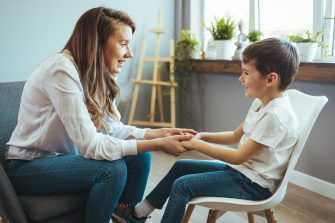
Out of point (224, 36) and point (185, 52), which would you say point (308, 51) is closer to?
point (224, 36)

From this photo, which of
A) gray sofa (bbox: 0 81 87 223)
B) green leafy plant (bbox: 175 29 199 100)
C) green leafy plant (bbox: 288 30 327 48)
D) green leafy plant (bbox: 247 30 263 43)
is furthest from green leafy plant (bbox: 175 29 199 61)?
gray sofa (bbox: 0 81 87 223)

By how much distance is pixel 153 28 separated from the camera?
302cm

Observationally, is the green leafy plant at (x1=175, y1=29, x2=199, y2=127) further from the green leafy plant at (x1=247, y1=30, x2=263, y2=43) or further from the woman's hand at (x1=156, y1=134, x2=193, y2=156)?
the woman's hand at (x1=156, y1=134, x2=193, y2=156)

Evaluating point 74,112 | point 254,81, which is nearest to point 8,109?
point 74,112

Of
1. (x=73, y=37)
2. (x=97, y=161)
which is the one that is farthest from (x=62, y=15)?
(x=97, y=161)

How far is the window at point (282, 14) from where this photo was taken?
87.2 inches

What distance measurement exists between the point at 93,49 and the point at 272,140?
76 cm

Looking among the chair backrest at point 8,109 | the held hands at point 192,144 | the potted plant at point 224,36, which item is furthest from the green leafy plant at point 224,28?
the chair backrest at point 8,109

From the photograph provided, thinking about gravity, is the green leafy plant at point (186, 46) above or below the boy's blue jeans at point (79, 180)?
above

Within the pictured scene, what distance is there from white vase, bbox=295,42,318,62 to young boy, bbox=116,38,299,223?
0.99 m

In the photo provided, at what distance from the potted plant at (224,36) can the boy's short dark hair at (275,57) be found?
1512 mm

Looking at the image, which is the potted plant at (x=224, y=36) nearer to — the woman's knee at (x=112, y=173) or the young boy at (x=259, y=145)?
the young boy at (x=259, y=145)

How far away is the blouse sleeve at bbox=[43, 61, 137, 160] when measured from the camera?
1193 mm

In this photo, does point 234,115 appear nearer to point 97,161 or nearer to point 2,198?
point 97,161
